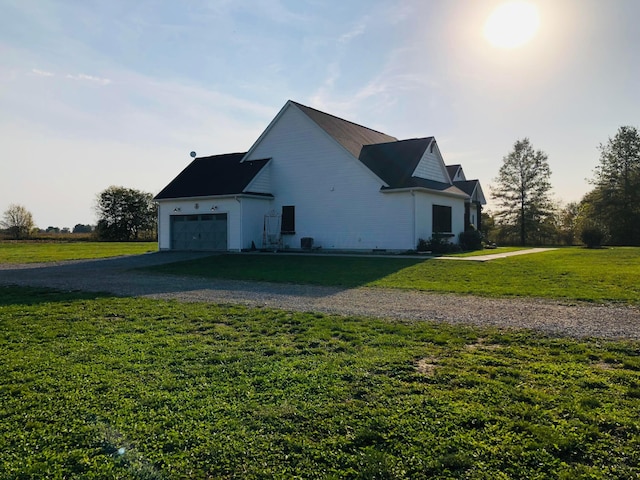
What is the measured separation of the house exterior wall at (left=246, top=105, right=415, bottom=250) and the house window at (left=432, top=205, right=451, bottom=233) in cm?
272

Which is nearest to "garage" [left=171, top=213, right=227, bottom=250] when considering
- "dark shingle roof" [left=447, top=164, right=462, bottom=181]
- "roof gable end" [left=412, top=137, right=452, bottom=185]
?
"roof gable end" [left=412, top=137, right=452, bottom=185]

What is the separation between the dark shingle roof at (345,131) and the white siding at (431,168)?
11.6ft

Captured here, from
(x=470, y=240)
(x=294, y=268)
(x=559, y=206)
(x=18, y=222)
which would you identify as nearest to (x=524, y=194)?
(x=559, y=206)

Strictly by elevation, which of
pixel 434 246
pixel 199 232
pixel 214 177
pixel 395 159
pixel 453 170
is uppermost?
pixel 453 170

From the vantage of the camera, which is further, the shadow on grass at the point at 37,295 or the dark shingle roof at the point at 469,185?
the dark shingle roof at the point at 469,185

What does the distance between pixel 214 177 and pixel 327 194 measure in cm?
770

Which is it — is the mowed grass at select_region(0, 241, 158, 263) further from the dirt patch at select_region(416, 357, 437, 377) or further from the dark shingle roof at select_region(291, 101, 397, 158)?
the dirt patch at select_region(416, 357, 437, 377)

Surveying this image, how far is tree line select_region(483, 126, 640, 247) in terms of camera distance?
3978 centimetres

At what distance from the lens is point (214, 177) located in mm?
28500

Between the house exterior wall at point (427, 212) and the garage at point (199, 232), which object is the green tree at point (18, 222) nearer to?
the garage at point (199, 232)

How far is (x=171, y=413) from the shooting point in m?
4.03

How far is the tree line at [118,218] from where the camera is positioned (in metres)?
55.5

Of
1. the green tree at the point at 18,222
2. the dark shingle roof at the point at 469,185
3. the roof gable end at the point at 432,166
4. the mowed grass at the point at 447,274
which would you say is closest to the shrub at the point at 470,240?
the roof gable end at the point at 432,166

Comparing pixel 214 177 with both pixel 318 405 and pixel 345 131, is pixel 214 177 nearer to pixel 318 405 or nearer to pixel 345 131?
pixel 345 131
